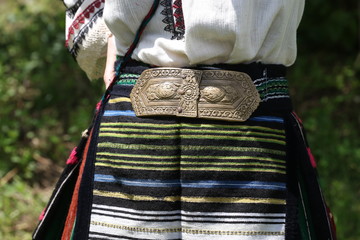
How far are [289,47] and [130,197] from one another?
1.75ft

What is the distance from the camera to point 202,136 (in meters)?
1.32

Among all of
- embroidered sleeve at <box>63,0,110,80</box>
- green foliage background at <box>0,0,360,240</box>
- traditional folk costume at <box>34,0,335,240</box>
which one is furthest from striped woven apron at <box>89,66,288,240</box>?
green foliage background at <box>0,0,360,240</box>

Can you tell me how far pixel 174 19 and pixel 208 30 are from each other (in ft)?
0.42

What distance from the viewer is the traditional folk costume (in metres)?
1.31

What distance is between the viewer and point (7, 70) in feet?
13.2

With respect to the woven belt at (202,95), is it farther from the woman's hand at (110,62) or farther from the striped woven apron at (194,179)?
the woman's hand at (110,62)

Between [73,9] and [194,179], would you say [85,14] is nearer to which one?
[73,9]

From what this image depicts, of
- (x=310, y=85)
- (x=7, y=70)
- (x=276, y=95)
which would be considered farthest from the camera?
(x=310, y=85)

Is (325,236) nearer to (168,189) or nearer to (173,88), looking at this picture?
(168,189)

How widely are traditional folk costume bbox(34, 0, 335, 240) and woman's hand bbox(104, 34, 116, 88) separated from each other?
103mm

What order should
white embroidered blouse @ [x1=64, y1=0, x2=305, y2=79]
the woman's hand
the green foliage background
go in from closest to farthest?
white embroidered blouse @ [x1=64, y1=0, x2=305, y2=79]
the woman's hand
the green foliage background

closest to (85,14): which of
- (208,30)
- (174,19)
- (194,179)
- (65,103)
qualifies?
(174,19)

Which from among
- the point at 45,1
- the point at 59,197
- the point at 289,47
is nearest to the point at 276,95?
the point at 289,47

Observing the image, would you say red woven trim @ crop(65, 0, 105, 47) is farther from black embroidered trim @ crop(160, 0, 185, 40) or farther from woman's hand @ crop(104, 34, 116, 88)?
black embroidered trim @ crop(160, 0, 185, 40)
